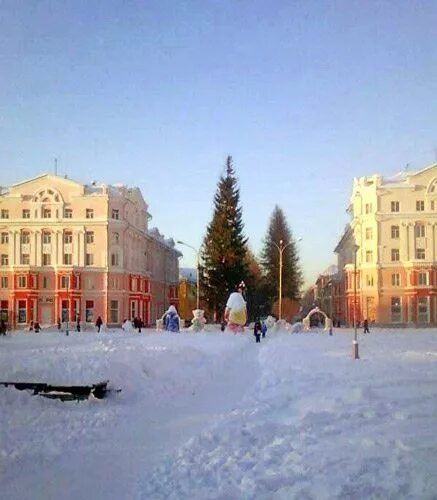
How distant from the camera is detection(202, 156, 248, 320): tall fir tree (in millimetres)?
73250

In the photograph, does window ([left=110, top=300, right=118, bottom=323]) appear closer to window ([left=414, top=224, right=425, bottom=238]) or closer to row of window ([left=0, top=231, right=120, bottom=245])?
row of window ([left=0, top=231, right=120, bottom=245])

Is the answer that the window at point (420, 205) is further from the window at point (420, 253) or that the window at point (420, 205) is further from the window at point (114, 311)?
the window at point (114, 311)

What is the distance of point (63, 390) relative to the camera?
1517cm

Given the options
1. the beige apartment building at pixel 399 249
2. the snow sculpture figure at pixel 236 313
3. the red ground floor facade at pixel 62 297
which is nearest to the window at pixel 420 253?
the beige apartment building at pixel 399 249

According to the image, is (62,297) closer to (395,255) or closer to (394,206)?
(395,255)

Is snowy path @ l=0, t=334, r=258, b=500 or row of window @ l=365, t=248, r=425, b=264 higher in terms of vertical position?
row of window @ l=365, t=248, r=425, b=264

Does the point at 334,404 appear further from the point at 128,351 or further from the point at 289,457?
the point at 128,351

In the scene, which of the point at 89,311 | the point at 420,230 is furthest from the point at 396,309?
the point at 89,311

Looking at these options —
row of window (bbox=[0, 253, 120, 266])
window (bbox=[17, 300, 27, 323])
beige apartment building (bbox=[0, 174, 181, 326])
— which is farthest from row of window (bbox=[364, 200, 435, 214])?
window (bbox=[17, 300, 27, 323])

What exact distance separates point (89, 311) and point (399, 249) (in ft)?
127

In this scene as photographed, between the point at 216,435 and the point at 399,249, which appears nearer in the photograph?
the point at 216,435

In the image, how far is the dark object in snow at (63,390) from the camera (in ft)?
49.2

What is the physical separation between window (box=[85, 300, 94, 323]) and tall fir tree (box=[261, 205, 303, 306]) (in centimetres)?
2630

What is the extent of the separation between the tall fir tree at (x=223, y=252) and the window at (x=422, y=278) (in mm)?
21558
